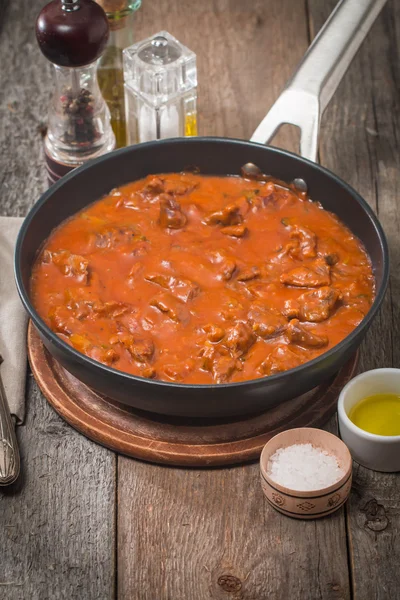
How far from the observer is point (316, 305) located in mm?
3342

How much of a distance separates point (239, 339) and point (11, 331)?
0.97 meters

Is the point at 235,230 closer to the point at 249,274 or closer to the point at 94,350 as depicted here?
the point at 249,274

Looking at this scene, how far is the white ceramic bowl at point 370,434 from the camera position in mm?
3049

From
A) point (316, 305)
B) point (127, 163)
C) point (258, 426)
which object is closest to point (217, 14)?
point (127, 163)

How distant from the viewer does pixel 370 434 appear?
304 cm

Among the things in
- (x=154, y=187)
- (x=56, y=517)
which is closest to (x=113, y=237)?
(x=154, y=187)

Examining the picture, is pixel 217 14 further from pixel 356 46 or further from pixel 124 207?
pixel 124 207

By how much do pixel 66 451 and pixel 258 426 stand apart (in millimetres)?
677

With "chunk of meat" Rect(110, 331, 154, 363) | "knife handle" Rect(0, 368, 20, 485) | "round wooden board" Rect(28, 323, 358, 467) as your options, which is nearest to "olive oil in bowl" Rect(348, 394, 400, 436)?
"round wooden board" Rect(28, 323, 358, 467)

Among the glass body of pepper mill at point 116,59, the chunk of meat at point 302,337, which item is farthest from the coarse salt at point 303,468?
the glass body of pepper mill at point 116,59

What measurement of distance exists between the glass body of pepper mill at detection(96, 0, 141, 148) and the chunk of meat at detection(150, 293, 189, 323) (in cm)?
143

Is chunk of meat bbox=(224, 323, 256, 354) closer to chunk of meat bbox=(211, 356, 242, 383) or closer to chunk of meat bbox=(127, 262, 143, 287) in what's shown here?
chunk of meat bbox=(211, 356, 242, 383)

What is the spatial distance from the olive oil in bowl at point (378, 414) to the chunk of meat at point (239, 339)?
42 cm

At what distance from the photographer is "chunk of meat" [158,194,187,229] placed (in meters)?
3.68
